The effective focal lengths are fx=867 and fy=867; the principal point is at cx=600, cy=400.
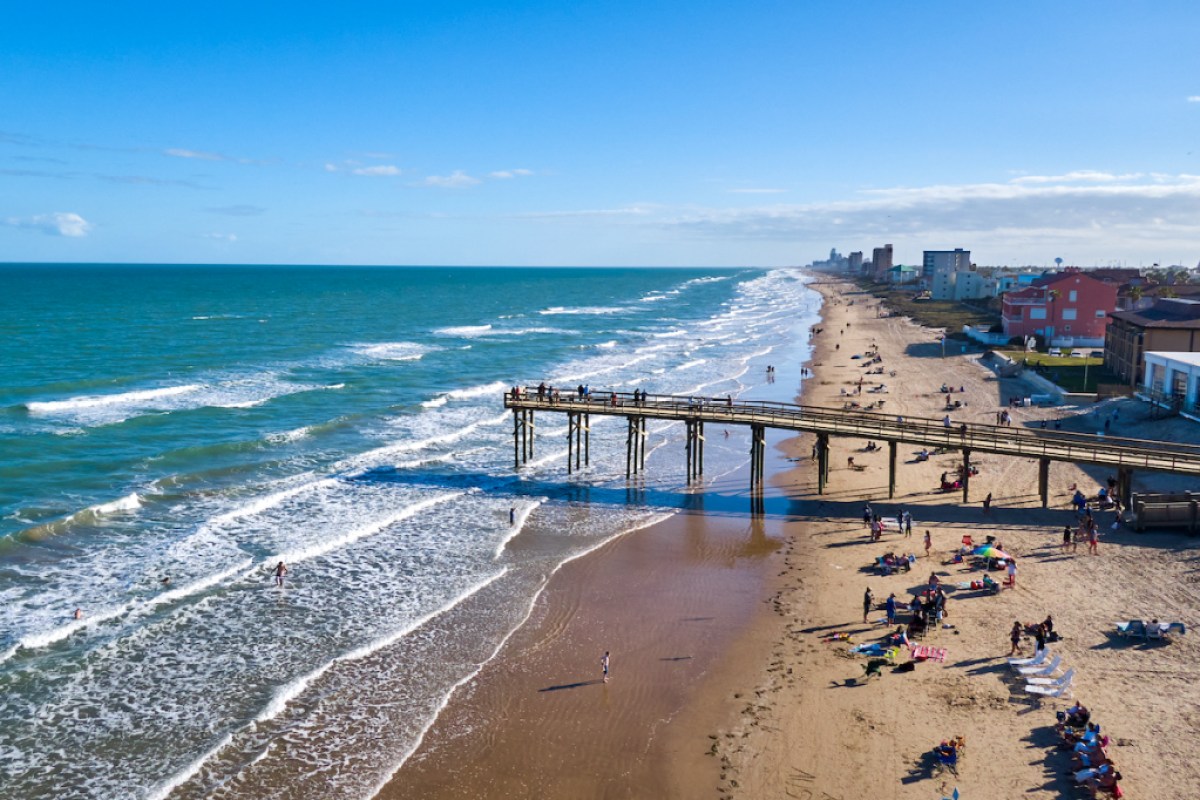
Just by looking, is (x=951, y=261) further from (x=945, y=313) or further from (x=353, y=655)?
(x=353, y=655)

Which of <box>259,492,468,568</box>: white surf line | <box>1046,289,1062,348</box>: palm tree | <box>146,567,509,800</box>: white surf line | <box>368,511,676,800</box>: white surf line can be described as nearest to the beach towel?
<box>368,511,676,800</box>: white surf line

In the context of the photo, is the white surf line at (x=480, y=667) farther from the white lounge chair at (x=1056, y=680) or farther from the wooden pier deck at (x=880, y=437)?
the white lounge chair at (x=1056, y=680)

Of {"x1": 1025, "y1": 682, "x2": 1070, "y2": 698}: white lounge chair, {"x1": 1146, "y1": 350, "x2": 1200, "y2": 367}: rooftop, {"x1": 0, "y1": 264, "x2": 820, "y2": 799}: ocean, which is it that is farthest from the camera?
{"x1": 1146, "y1": 350, "x2": 1200, "y2": 367}: rooftop

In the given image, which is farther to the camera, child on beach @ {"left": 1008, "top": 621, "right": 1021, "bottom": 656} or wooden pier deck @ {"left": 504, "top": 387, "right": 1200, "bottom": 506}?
wooden pier deck @ {"left": 504, "top": 387, "right": 1200, "bottom": 506}

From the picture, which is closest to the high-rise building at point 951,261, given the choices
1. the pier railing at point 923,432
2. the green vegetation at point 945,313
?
the green vegetation at point 945,313

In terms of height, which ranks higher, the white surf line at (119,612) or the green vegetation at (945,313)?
the green vegetation at (945,313)

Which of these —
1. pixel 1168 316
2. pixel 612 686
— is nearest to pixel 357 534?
pixel 612 686

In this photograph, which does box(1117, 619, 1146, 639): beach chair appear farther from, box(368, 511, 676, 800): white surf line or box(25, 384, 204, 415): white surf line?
box(25, 384, 204, 415): white surf line
